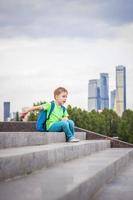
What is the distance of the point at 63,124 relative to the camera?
8.30 meters

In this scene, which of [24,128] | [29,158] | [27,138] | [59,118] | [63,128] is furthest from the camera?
[24,128]

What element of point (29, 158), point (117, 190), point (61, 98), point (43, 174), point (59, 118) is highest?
point (61, 98)

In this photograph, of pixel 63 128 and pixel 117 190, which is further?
pixel 63 128

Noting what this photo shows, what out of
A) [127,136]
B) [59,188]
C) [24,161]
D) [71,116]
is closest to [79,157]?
[24,161]

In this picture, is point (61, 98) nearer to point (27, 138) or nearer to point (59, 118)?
point (59, 118)

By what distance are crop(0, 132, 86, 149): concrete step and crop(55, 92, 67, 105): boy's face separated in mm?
→ 664

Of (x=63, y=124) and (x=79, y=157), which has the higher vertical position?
(x=63, y=124)

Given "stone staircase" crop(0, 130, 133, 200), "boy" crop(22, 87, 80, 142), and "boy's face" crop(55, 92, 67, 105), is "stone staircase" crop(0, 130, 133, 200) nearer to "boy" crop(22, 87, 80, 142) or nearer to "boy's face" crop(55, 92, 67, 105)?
"boy" crop(22, 87, 80, 142)

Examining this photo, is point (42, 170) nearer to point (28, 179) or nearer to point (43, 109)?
point (28, 179)

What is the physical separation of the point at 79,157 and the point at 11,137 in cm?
177

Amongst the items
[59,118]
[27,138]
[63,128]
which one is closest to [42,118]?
[59,118]

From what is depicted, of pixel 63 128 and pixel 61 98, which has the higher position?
pixel 61 98

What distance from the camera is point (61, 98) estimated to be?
329 inches

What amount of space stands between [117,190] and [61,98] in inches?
147
